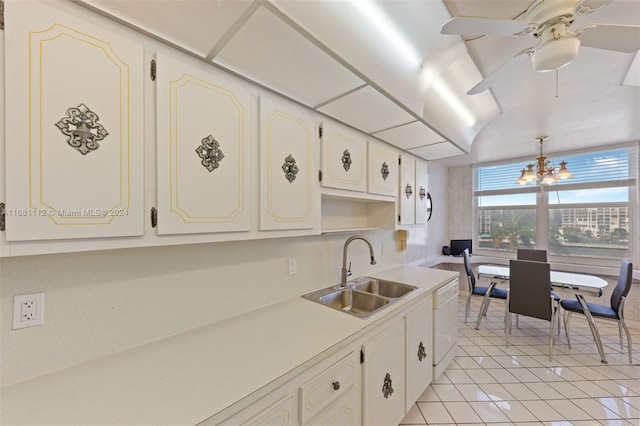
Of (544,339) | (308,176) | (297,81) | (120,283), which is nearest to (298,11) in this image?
(297,81)

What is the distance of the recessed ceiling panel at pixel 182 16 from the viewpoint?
805 millimetres

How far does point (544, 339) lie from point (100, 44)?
14.5ft

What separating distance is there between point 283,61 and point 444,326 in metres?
2.36

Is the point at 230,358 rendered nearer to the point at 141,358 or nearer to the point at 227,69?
the point at 141,358

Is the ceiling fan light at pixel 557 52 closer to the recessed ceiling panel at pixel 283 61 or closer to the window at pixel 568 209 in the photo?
the recessed ceiling panel at pixel 283 61

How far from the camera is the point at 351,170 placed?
179 centimetres

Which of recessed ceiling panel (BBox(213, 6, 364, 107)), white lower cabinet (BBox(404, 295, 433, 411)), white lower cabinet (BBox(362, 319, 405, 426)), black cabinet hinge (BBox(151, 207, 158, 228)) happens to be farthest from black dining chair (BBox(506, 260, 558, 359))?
black cabinet hinge (BBox(151, 207, 158, 228))

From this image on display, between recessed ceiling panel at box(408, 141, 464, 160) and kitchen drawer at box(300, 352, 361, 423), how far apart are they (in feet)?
6.59

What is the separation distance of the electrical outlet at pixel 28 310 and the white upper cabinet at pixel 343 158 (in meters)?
1.35

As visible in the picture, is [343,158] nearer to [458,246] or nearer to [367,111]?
[367,111]

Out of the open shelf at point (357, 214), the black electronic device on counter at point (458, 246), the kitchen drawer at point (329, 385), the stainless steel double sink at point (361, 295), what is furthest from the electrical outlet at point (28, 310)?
the black electronic device on counter at point (458, 246)

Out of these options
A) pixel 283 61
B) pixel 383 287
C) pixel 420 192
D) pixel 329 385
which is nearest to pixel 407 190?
pixel 420 192

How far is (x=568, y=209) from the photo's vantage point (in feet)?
12.5

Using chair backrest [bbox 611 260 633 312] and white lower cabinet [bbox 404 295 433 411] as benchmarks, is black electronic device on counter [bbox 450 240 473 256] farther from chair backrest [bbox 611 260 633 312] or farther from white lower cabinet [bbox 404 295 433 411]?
white lower cabinet [bbox 404 295 433 411]
